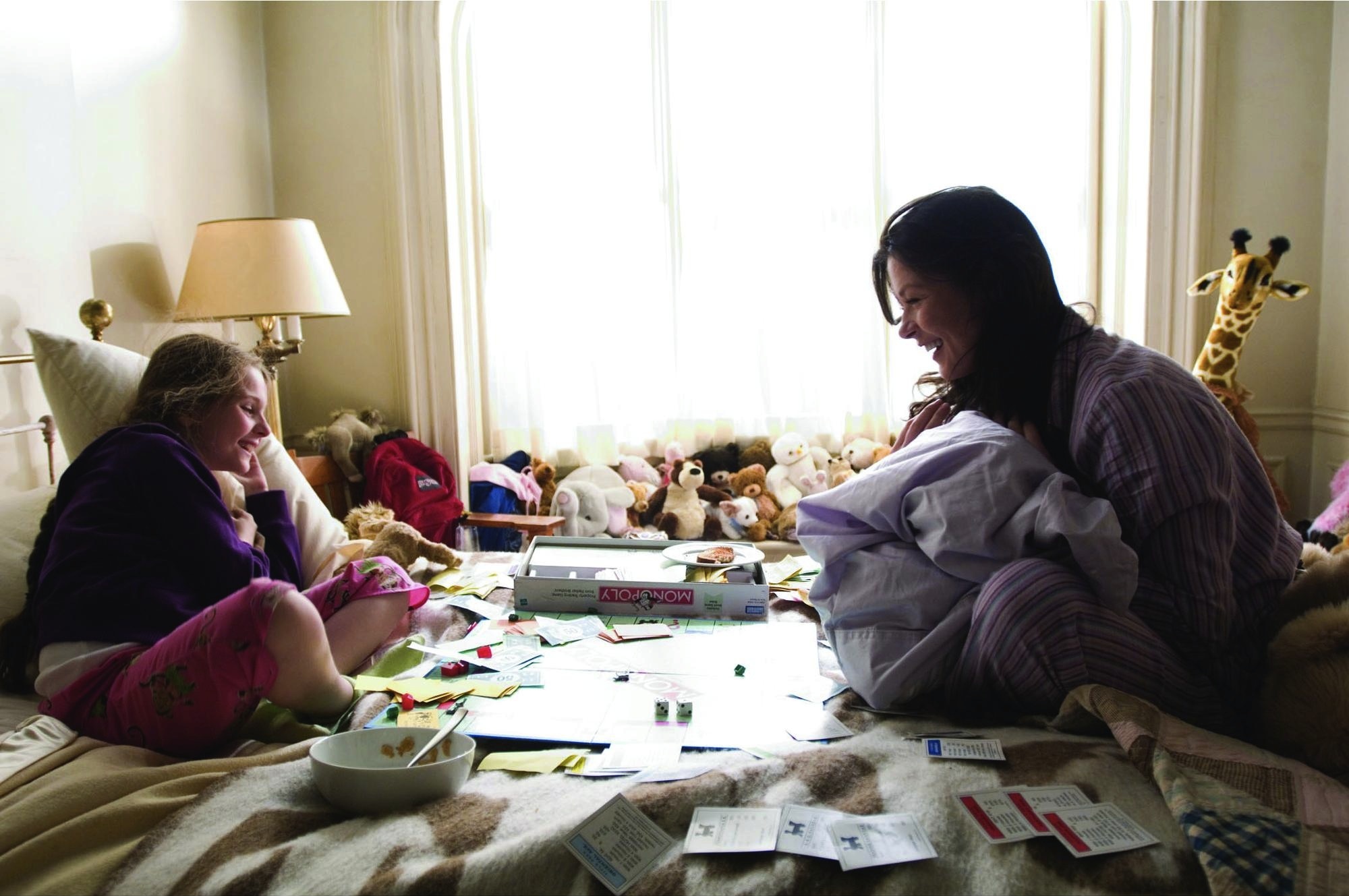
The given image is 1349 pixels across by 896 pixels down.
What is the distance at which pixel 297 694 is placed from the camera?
1.32m

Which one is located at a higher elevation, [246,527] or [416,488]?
[246,527]

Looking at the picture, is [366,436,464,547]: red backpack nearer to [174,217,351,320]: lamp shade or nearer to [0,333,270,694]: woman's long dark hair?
[174,217,351,320]: lamp shade

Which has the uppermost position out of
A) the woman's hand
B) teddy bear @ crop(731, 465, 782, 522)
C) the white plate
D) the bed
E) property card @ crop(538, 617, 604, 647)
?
the woman's hand

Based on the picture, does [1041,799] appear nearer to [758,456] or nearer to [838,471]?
[838,471]

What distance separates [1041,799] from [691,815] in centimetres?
37

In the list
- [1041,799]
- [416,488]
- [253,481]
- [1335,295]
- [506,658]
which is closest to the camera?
[1041,799]

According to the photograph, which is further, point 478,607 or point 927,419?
point 478,607

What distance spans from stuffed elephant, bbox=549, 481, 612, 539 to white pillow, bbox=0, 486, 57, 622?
1.62 meters

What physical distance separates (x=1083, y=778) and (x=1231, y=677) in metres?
0.36

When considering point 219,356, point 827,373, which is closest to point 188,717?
point 219,356

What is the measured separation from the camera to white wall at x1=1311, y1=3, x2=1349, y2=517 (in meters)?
3.26

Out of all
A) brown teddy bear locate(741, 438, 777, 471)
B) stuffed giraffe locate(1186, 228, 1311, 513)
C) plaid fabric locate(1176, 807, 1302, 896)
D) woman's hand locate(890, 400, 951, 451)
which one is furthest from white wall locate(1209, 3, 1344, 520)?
plaid fabric locate(1176, 807, 1302, 896)

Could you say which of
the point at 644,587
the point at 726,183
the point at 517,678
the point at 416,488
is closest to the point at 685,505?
the point at 416,488

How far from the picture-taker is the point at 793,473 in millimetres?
3463
